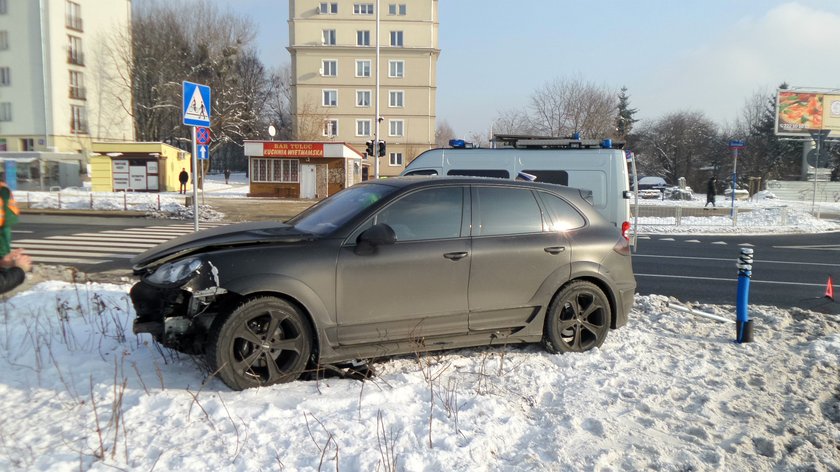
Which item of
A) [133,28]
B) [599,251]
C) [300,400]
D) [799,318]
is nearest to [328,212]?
[300,400]

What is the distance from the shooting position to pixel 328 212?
16.0 ft

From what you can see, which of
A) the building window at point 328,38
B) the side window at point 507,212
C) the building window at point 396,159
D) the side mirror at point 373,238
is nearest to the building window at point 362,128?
the building window at point 396,159

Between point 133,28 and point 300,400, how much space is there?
61.2 metres

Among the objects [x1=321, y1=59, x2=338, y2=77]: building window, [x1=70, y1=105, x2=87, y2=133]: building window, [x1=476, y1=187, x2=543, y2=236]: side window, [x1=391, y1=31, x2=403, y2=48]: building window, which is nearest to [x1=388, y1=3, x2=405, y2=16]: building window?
[x1=391, y1=31, x2=403, y2=48]: building window

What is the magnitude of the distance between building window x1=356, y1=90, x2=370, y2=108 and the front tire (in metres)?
60.9

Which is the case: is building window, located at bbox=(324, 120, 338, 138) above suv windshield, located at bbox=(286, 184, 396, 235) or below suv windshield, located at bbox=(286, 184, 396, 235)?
above

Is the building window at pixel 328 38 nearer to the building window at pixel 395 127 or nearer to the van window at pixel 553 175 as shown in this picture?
the building window at pixel 395 127

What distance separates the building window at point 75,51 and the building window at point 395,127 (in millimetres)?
30385

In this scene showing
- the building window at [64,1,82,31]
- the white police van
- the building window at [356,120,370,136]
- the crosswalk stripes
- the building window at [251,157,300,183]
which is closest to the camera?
the white police van

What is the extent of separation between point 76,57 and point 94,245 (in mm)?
47402

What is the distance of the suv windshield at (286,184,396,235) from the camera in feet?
14.7

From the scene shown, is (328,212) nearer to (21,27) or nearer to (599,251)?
(599,251)

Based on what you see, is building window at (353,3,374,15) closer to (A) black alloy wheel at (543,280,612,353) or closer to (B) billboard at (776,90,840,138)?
(B) billboard at (776,90,840,138)

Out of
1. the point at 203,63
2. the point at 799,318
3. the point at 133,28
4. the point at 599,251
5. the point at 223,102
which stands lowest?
the point at 799,318
